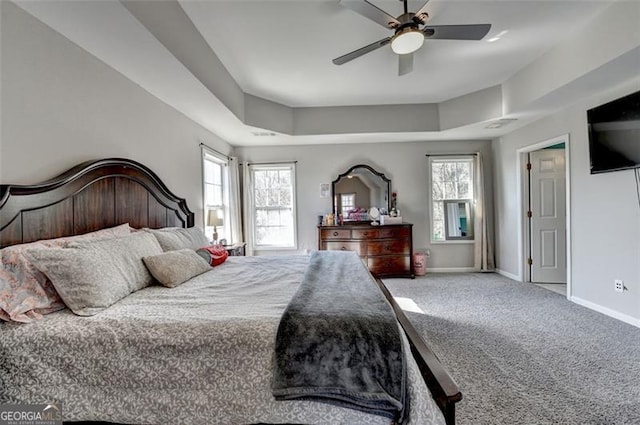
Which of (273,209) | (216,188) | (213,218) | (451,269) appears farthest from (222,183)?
(451,269)

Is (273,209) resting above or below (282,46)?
below

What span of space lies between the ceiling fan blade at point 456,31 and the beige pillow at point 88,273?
8.63ft

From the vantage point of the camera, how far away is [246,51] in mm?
2889

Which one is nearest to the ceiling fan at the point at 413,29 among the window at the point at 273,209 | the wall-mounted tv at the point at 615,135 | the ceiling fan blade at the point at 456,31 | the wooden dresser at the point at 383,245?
the ceiling fan blade at the point at 456,31

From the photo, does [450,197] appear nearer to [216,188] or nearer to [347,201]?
[347,201]

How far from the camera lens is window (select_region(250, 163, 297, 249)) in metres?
5.26

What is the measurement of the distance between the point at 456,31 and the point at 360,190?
316cm

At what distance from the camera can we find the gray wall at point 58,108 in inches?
63.1

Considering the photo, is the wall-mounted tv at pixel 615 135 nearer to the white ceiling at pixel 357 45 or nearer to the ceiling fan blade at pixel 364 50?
the white ceiling at pixel 357 45

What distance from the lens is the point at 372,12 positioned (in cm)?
203

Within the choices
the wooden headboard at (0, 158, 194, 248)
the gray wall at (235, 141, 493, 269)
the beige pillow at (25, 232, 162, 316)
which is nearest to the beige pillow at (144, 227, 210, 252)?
the wooden headboard at (0, 158, 194, 248)

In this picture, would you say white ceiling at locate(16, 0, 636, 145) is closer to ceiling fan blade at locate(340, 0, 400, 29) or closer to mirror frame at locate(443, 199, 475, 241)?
ceiling fan blade at locate(340, 0, 400, 29)

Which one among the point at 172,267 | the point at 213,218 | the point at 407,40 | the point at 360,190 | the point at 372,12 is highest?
the point at 372,12

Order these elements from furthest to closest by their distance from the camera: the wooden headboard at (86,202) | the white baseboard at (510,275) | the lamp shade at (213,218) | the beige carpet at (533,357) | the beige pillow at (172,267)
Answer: the white baseboard at (510,275), the lamp shade at (213,218), the beige pillow at (172,267), the beige carpet at (533,357), the wooden headboard at (86,202)
